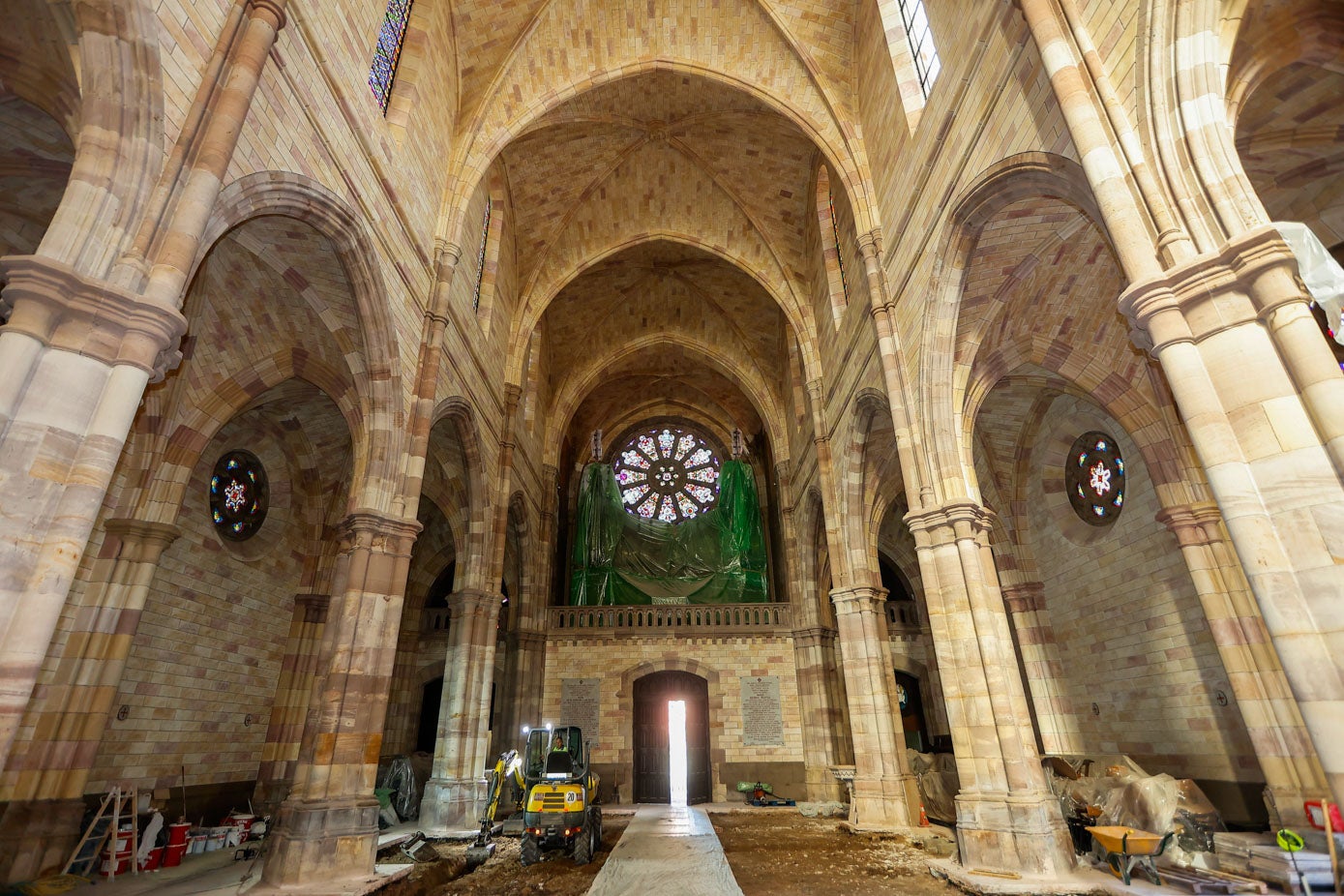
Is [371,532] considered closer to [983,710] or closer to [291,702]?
[291,702]

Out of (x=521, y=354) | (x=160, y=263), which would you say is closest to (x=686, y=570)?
(x=521, y=354)

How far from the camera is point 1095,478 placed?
35.9 feet

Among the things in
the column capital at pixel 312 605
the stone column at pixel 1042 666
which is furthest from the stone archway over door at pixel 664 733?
the column capital at pixel 312 605

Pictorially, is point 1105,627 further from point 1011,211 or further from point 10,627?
point 10,627

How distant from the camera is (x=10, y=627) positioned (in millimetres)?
3182

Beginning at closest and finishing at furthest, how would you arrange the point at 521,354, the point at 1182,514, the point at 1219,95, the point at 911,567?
the point at 1219,95
the point at 1182,514
the point at 521,354
the point at 911,567

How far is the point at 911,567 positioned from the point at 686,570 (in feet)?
20.0

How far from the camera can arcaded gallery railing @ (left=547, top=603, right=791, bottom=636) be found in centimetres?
1598

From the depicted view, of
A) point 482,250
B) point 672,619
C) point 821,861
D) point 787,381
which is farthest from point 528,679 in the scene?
point 787,381

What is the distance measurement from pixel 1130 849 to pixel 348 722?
756cm

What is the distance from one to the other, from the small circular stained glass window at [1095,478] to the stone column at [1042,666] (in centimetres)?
188

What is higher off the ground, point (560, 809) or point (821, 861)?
point (560, 809)

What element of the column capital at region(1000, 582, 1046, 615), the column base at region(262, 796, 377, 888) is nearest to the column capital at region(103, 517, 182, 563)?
the column base at region(262, 796, 377, 888)

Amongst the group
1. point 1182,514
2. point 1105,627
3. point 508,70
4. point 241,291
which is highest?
point 508,70
